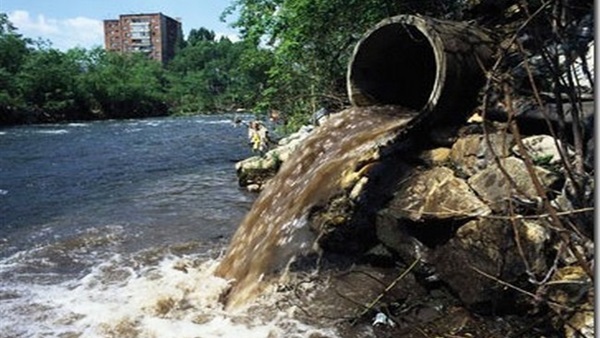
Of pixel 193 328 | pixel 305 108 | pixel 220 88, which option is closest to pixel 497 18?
pixel 193 328

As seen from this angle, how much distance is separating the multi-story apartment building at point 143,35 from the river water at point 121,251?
10348cm

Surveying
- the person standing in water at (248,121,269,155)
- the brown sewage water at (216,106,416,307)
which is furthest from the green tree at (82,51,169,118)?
the brown sewage water at (216,106,416,307)

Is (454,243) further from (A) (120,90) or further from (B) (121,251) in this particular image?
(A) (120,90)

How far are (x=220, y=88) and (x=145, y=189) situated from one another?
73.8 metres

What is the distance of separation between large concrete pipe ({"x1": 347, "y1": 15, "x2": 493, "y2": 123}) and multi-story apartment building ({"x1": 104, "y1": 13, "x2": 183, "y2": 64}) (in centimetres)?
11114

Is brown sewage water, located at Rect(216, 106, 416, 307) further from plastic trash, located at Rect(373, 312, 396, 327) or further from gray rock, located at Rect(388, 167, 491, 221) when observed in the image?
plastic trash, located at Rect(373, 312, 396, 327)

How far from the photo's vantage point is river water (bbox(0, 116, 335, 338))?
457 centimetres

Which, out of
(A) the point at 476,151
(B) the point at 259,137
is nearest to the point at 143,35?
(B) the point at 259,137

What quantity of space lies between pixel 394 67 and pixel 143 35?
11770cm

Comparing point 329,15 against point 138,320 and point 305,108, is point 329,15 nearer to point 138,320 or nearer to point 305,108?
point 305,108

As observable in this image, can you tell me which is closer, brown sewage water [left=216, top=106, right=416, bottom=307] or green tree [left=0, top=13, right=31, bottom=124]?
brown sewage water [left=216, top=106, right=416, bottom=307]

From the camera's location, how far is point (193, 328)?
4387 millimetres

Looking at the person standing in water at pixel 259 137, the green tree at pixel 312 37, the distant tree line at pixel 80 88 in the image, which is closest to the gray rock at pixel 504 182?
the green tree at pixel 312 37

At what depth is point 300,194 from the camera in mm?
5453
